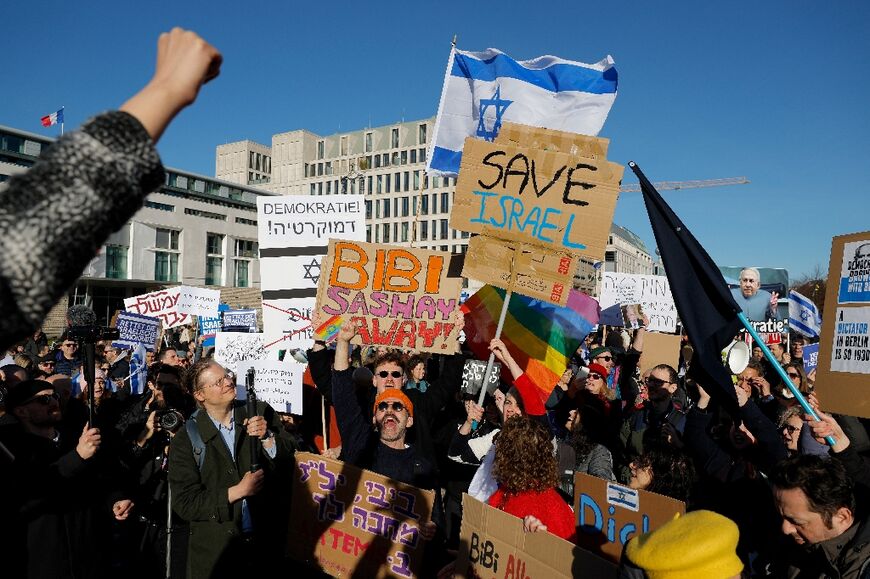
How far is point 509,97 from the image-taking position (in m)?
7.42

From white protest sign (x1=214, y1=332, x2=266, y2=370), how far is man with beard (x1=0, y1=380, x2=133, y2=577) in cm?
350

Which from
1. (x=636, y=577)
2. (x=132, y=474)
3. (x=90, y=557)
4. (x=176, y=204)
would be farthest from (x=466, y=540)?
(x=176, y=204)

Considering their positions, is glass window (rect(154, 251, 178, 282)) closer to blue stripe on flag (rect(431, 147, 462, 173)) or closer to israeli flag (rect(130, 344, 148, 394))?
israeli flag (rect(130, 344, 148, 394))

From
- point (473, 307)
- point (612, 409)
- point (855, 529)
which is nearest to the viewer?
point (855, 529)

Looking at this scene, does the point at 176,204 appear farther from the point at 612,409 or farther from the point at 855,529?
the point at 855,529

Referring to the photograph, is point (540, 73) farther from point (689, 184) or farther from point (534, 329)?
point (689, 184)

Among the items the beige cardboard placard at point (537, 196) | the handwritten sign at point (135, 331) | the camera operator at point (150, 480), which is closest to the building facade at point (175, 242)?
the handwritten sign at point (135, 331)

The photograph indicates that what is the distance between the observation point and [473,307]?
6715 millimetres

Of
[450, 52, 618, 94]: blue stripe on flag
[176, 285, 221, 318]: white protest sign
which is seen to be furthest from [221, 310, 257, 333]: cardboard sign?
[450, 52, 618, 94]: blue stripe on flag

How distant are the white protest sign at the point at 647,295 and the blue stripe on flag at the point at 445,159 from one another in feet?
24.5

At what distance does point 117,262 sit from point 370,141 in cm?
5620

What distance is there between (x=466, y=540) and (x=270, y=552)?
1921 millimetres

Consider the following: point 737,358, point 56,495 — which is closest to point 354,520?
point 56,495

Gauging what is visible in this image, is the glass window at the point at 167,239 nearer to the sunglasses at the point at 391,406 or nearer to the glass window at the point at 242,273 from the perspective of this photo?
the glass window at the point at 242,273
